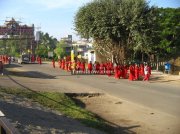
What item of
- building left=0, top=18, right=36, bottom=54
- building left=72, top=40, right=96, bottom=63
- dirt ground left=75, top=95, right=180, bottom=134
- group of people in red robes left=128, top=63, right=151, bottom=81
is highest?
building left=0, top=18, right=36, bottom=54

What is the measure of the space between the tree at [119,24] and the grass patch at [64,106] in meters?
16.8

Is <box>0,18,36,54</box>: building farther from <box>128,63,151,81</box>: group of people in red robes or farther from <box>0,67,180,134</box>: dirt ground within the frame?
<box>0,67,180,134</box>: dirt ground

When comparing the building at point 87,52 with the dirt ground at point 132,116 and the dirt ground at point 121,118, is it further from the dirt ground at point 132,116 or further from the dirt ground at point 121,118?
the dirt ground at point 121,118

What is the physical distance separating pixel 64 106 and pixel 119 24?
781 inches

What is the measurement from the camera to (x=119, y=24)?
3334 cm

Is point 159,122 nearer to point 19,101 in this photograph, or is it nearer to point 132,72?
point 19,101

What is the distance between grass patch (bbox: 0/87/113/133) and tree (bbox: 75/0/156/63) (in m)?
16.8

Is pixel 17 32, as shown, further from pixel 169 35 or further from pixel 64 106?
pixel 64 106

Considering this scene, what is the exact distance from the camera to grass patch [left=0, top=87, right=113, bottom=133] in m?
11.7

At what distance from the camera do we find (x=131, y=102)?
16156 mm

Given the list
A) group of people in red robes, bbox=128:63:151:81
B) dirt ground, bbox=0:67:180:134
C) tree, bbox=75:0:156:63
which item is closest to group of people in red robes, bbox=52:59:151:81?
group of people in red robes, bbox=128:63:151:81

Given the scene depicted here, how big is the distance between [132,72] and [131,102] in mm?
11331

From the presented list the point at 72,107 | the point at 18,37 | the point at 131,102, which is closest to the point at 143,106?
the point at 131,102

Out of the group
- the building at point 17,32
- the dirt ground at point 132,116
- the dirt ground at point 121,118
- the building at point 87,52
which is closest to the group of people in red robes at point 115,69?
the building at point 87,52
